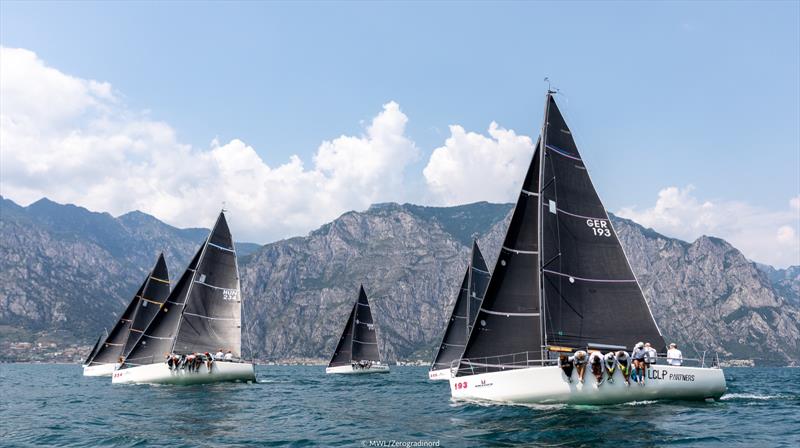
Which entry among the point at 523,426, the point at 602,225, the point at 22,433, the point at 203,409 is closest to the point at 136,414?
the point at 203,409

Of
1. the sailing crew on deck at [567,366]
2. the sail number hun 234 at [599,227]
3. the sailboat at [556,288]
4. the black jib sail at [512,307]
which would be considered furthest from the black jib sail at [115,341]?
the sailing crew on deck at [567,366]

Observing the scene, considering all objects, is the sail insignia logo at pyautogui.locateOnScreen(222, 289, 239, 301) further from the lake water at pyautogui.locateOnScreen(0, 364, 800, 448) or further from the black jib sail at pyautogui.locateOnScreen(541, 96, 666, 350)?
the black jib sail at pyautogui.locateOnScreen(541, 96, 666, 350)

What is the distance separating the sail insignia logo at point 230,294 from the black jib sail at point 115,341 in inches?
1147

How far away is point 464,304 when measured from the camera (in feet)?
210

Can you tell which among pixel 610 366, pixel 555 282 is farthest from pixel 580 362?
pixel 555 282

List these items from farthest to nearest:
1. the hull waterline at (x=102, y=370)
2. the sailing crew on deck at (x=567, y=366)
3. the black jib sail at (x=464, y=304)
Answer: the hull waterline at (x=102, y=370) → the black jib sail at (x=464, y=304) → the sailing crew on deck at (x=567, y=366)

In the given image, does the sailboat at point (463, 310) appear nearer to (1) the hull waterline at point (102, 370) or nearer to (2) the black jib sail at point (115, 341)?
(2) the black jib sail at point (115, 341)

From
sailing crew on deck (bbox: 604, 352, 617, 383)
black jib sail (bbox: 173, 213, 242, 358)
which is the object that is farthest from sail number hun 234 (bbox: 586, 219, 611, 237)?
black jib sail (bbox: 173, 213, 242, 358)

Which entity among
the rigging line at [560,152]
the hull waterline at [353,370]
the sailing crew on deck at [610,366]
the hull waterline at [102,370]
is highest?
the rigging line at [560,152]

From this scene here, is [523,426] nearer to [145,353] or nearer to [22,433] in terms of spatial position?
[22,433]

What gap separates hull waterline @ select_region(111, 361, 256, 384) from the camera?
145 feet

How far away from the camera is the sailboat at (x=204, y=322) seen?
46.8 m

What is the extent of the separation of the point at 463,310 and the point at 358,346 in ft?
103

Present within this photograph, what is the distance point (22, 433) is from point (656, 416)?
22.0 metres
